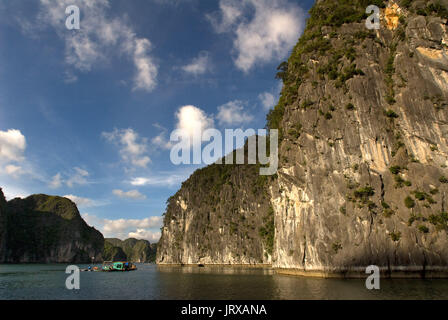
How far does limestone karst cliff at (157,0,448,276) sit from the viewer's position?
33.5 metres

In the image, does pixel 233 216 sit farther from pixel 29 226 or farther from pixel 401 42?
pixel 29 226

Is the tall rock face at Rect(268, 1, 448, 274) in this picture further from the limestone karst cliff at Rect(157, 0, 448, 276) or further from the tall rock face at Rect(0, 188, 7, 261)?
the tall rock face at Rect(0, 188, 7, 261)

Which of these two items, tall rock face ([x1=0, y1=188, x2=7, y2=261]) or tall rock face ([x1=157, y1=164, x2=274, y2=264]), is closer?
tall rock face ([x1=157, y1=164, x2=274, y2=264])

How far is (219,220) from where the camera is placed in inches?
4262

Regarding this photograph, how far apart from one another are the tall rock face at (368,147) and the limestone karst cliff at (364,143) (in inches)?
4.7

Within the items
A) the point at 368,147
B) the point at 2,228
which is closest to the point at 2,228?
the point at 2,228

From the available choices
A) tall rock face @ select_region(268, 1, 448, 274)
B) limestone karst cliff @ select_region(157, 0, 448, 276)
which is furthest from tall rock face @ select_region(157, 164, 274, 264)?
tall rock face @ select_region(268, 1, 448, 274)

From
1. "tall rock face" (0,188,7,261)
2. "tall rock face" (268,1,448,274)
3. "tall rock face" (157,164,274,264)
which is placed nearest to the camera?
"tall rock face" (268,1,448,274)

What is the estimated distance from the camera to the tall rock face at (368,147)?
3350cm

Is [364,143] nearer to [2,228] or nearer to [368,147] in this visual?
[368,147]

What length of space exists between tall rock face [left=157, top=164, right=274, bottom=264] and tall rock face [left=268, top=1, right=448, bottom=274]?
41.8 m

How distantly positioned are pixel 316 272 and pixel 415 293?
15.3 metres

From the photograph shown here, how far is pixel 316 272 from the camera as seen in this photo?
1464 inches

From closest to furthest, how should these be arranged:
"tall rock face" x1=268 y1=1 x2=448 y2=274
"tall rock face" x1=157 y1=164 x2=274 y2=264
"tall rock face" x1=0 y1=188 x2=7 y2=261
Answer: "tall rock face" x1=268 y1=1 x2=448 y2=274
"tall rock face" x1=157 y1=164 x2=274 y2=264
"tall rock face" x1=0 y1=188 x2=7 y2=261
